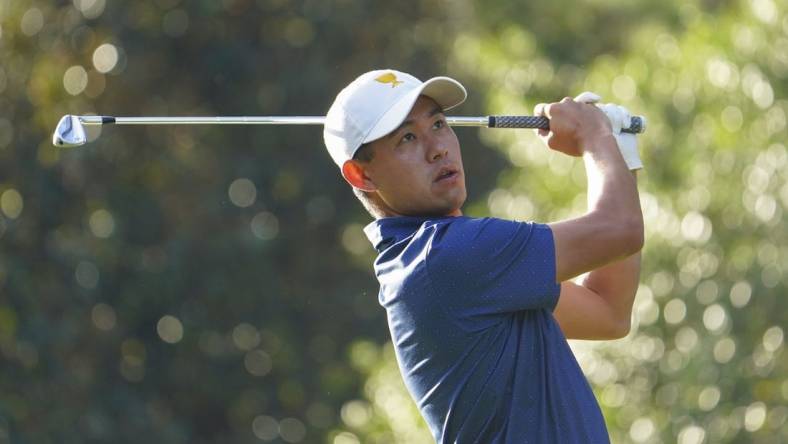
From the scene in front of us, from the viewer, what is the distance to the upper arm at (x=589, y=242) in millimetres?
3725

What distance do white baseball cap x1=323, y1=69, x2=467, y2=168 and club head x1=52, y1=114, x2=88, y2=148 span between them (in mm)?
795

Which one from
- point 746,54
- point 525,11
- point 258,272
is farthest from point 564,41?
point 746,54

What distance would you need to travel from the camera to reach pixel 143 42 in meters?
15.3

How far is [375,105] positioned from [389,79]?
122mm

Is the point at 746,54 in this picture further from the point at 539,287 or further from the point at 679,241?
the point at 539,287

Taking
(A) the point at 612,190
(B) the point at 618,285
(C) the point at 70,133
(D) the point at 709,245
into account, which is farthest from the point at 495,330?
(D) the point at 709,245

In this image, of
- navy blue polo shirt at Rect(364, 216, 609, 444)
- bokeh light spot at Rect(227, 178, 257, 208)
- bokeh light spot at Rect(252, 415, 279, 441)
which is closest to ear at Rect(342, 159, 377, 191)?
navy blue polo shirt at Rect(364, 216, 609, 444)

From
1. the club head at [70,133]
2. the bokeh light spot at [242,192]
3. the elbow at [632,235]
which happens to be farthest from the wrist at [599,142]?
the bokeh light spot at [242,192]

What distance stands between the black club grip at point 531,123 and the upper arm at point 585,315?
0.39 meters

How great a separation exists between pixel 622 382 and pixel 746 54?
1.59 metres

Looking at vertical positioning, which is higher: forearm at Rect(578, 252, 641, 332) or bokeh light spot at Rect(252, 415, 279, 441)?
forearm at Rect(578, 252, 641, 332)

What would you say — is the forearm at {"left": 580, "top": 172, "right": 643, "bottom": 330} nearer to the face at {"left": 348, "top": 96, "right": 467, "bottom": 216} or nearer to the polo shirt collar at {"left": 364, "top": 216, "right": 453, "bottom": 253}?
the face at {"left": 348, "top": 96, "right": 467, "bottom": 216}

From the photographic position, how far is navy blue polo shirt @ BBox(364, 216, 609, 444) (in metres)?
3.69

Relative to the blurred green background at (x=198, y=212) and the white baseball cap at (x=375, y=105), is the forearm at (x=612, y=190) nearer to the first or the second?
the white baseball cap at (x=375, y=105)
